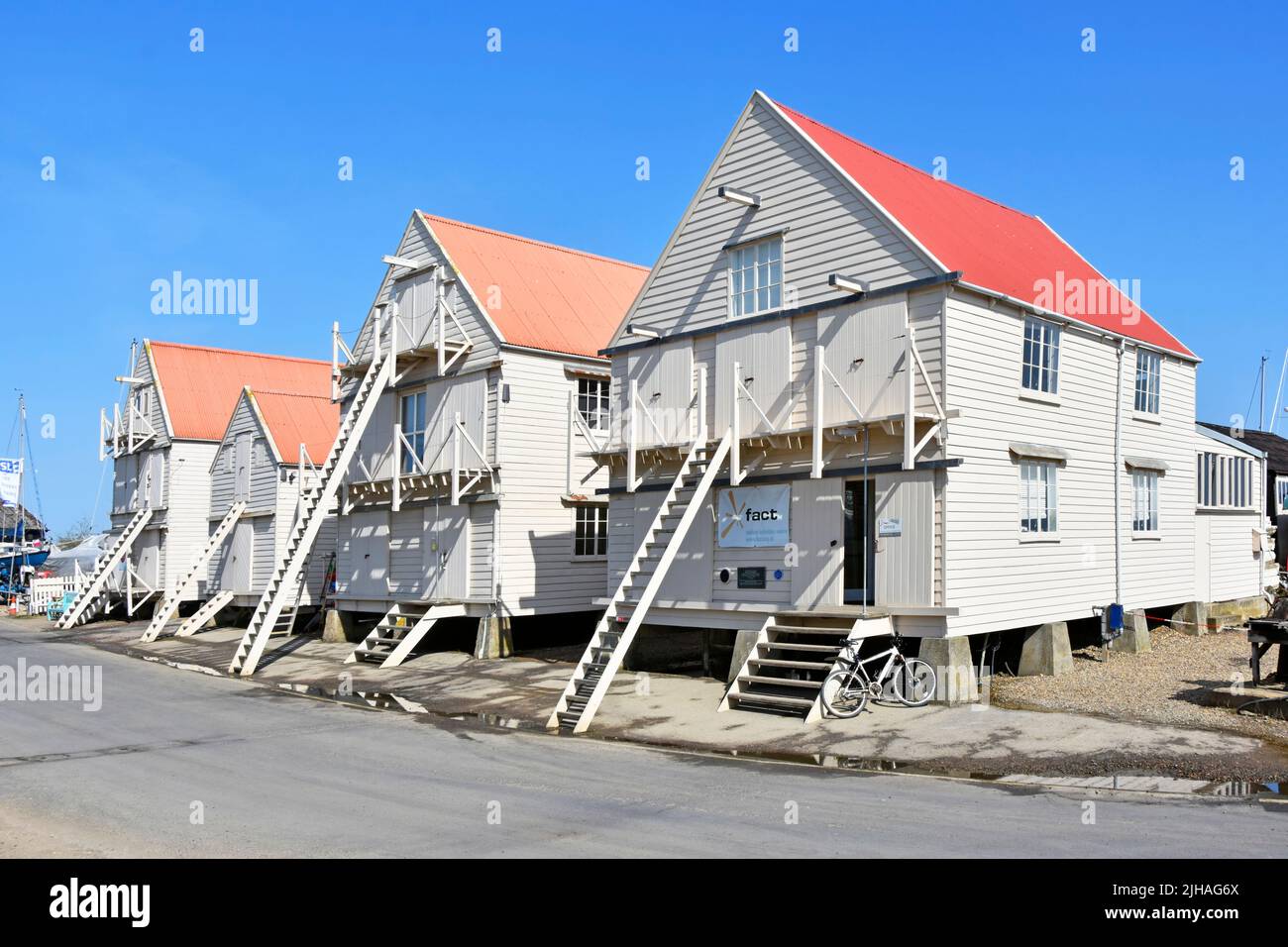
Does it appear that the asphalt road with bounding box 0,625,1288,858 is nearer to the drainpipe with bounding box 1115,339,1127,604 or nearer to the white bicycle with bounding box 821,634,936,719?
the white bicycle with bounding box 821,634,936,719

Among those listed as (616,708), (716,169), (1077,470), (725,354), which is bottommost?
(616,708)

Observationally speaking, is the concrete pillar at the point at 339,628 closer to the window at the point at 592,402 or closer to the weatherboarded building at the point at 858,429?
the window at the point at 592,402

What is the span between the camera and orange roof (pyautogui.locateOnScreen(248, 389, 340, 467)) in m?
34.7

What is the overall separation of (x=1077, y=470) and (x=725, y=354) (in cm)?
667

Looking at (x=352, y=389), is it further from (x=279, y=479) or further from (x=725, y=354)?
(x=725, y=354)

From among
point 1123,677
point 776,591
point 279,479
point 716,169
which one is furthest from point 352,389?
point 1123,677

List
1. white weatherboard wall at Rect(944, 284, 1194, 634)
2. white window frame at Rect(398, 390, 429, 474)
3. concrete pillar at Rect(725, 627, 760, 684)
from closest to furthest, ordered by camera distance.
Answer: white weatherboard wall at Rect(944, 284, 1194, 634) < concrete pillar at Rect(725, 627, 760, 684) < white window frame at Rect(398, 390, 429, 474)

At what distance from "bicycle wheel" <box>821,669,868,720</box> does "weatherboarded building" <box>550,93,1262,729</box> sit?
0.93 ft

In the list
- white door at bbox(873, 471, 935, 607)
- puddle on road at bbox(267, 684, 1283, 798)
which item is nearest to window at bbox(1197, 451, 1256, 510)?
white door at bbox(873, 471, 935, 607)

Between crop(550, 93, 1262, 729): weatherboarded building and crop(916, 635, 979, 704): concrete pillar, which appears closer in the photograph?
crop(916, 635, 979, 704): concrete pillar

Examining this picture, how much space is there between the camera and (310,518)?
86.0ft

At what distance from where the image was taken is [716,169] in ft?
68.5

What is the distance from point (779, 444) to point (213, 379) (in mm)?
29824

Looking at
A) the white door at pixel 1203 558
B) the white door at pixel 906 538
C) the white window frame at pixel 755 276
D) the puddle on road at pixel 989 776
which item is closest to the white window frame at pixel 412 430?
the white window frame at pixel 755 276
